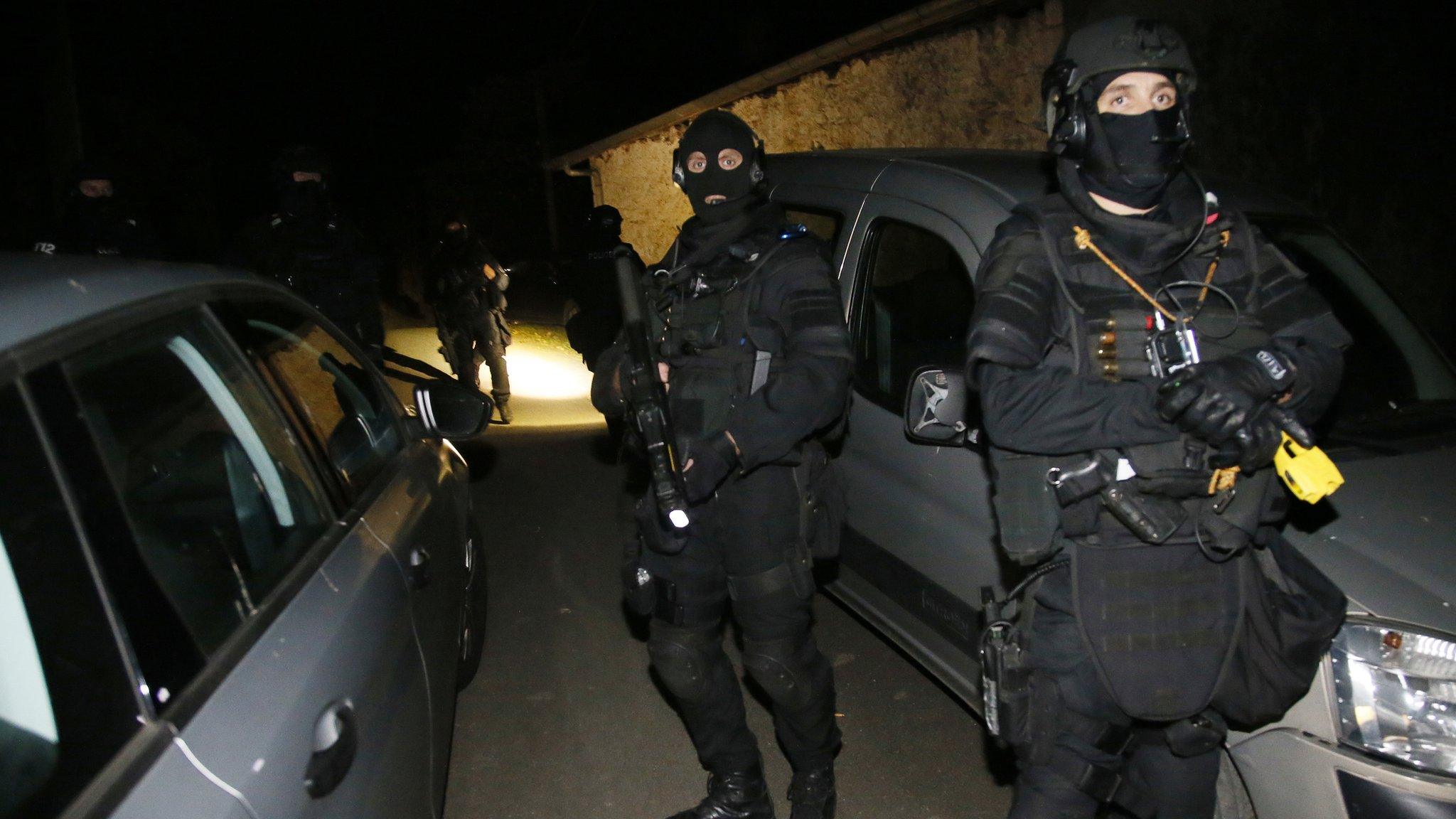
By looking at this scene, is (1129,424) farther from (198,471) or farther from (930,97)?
(930,97)

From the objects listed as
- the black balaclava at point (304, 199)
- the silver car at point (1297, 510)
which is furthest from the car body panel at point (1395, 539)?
the black balaclava at point (304, 199)

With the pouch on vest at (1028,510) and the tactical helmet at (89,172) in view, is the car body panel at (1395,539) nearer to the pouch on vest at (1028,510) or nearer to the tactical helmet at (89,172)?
the pouch on vest at (1028,510)

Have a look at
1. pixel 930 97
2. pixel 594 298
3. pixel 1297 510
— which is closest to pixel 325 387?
pixel 1297 510

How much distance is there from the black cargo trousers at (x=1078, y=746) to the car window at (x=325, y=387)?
1642 millimetres

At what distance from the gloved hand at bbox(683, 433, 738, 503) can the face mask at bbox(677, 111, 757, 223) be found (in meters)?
0.68

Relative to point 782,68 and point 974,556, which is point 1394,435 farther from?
point 782,68

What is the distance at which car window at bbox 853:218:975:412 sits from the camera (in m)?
3.12

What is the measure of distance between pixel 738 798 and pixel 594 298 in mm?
3581

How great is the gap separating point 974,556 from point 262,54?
2887 cm

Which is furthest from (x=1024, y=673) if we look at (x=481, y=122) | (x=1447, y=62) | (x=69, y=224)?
(x=481, y=122)

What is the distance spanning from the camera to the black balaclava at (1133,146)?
215cm

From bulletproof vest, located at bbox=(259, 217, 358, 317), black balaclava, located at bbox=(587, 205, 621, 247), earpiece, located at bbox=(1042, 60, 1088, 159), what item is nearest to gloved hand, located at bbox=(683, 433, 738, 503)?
earpiece, located at bbox=(1042, 60, 1088, 159)

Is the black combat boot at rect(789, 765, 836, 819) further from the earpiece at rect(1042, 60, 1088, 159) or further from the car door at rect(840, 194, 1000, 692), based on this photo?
the earpiece at rect(1042, 60, 1088, 159)

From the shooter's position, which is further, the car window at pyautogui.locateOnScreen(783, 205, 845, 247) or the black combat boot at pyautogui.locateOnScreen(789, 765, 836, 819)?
the car window at pyautogui.locateOnScreen(783, 205, 845, 247)
